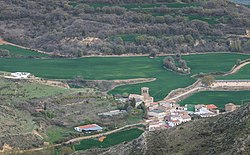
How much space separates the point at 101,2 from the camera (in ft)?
367

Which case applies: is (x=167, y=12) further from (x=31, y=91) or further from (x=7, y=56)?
(x=31, y=91)

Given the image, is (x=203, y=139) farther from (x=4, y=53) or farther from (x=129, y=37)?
(x=129, y=37)

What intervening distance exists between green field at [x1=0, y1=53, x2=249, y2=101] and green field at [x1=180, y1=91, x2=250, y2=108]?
2.43 m

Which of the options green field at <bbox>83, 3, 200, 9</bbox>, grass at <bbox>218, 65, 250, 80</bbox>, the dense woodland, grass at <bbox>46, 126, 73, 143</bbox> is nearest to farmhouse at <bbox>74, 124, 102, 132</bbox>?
grass at <bbox>46, 126, 73, 143</bbox>

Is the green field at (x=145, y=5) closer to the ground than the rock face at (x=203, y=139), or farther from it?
closer to the ground

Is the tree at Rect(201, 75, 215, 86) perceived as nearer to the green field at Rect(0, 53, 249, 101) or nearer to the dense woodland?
the green field at Rect(0, 53, 249, 101)

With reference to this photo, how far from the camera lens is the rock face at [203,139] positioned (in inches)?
1357

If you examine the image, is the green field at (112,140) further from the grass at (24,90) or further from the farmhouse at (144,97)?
the grass at (24,90)

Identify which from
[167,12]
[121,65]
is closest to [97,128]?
[121,65]

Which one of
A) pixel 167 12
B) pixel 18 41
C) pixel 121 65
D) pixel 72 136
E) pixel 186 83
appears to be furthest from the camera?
pixel 167 12

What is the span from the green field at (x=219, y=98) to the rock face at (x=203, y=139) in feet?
102

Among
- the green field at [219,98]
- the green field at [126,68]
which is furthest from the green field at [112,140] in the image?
the green field at [126,68]

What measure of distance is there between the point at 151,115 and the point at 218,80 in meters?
15.9

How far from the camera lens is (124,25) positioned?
10162 cm
